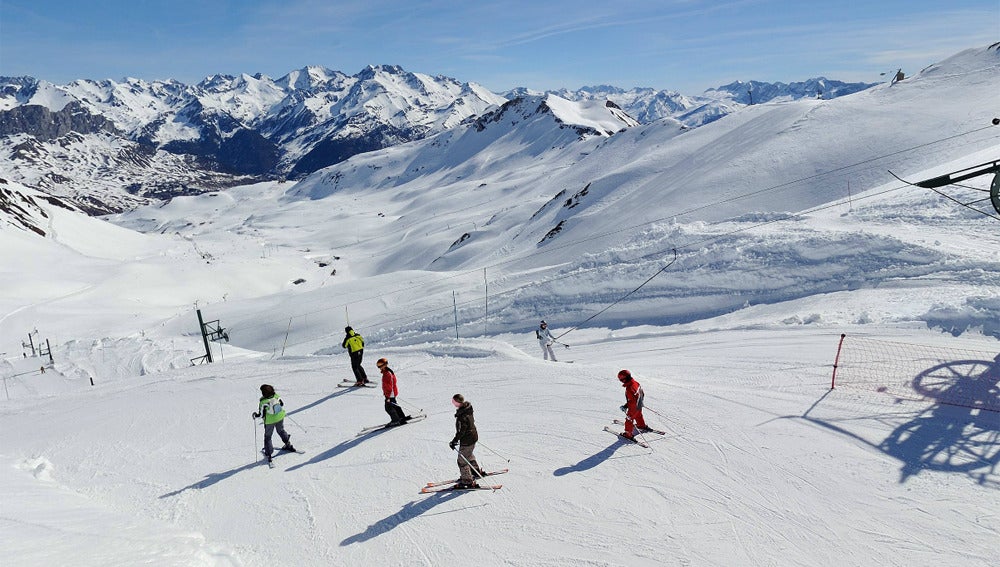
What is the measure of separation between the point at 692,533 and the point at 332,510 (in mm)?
6254

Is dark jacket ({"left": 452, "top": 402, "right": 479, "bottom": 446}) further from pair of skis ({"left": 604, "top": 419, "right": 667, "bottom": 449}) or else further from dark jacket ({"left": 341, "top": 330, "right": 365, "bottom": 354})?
dark jacket ({"left": 341, "top": 330, "right": 365, "bottom": 354})

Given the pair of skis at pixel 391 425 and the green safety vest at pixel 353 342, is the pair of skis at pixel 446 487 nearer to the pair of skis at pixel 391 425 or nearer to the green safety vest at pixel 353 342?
the pair of skis at pixel 391 425

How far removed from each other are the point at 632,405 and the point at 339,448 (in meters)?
6.71

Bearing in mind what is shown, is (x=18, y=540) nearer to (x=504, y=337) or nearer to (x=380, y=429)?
(x=380, y=429)

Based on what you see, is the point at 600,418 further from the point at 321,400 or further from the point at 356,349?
the point at 321,400

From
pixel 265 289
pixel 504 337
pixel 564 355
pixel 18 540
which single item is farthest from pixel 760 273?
pixel 265 289

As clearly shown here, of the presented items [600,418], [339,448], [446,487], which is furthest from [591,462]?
[339,448]

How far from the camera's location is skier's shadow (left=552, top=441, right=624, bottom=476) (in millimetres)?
10664

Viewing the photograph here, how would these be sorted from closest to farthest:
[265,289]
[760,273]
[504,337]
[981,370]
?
[981,370], [760,273], [504,337], [265,289]

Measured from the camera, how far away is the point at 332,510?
10.2 meters

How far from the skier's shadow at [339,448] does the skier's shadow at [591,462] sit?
4.86 metres

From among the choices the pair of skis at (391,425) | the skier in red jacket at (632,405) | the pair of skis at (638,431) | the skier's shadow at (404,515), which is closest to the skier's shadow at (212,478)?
the pair of skis at (391,425)

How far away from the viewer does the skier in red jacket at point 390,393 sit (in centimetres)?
1316

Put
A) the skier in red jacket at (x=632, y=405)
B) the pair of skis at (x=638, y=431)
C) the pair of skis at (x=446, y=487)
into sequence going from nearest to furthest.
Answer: the pair of skis at (x=446, y=487), the skier in red jacket at (x=632, y=405), the pair of skis at (x=638, y=431)
